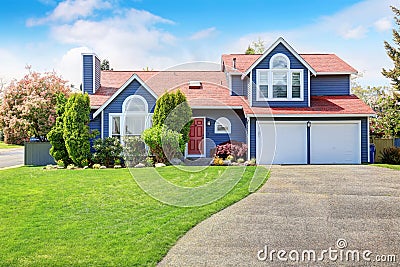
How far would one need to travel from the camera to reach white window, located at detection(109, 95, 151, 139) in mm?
20547

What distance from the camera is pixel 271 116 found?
65.9 ft

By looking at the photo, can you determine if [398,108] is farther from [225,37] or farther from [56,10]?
[56,10]

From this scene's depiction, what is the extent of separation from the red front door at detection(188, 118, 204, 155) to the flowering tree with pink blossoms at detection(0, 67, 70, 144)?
785cm

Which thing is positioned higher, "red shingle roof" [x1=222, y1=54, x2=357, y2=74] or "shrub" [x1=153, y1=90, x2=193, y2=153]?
"red shingle roof" [x1=222, y1=54, x2=357, y2=74]

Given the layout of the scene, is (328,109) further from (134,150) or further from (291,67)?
(134,150)

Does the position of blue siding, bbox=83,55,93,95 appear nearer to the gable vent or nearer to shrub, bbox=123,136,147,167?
the gable vent

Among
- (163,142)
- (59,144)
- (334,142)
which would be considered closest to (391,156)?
(334,142)

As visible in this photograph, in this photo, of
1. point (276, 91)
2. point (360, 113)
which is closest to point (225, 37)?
point (276, 91)

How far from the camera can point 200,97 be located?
856 inches

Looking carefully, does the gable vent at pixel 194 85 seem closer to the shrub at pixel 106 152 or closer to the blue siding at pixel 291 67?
the blue siding at pixel 291 67

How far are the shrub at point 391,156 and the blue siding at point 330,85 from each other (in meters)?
3.57

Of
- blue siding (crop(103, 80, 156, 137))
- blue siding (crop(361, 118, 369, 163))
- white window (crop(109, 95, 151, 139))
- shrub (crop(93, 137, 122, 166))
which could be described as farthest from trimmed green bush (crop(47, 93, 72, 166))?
blue siding (crop(361, 118, 369, 163))

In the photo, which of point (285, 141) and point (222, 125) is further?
point (222, 125)

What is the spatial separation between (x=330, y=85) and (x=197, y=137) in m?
7.58
